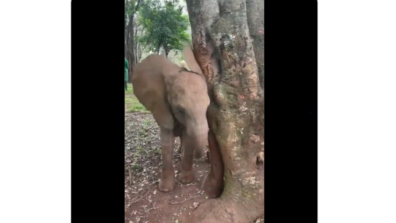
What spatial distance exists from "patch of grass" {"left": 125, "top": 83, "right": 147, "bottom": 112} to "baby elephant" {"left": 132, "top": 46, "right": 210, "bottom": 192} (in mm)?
27

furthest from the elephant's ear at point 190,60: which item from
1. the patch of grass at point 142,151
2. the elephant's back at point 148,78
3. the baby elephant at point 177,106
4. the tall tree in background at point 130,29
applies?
the patch of grass at point 142,151

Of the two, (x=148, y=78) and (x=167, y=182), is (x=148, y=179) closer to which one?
(x=167, y=182)

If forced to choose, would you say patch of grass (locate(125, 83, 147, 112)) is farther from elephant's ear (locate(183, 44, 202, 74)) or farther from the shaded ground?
elephant's ear (locate(183, 44, 202, 74))

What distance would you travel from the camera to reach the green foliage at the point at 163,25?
204 centimetres

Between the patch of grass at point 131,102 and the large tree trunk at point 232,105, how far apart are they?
421mm

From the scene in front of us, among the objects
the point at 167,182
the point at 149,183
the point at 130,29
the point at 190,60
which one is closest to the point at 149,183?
the point at 149,183

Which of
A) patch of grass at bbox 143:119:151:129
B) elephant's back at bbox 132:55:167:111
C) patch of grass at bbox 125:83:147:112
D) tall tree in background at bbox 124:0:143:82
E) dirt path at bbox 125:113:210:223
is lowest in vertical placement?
dirt path at bbox 125:113:210:223

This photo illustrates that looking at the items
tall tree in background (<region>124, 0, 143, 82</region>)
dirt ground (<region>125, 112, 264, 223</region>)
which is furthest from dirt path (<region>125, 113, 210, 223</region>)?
tall tree in background (<region>124, 0, 143, 82</region>)

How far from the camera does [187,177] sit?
215 centimetres

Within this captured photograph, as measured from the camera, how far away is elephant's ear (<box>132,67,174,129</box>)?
2.12m

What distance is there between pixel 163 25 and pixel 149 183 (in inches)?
37.2

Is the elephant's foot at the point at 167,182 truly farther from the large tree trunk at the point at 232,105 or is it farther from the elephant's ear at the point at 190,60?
the elephant's ear at the point at 190,60

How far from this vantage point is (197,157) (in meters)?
2.10
